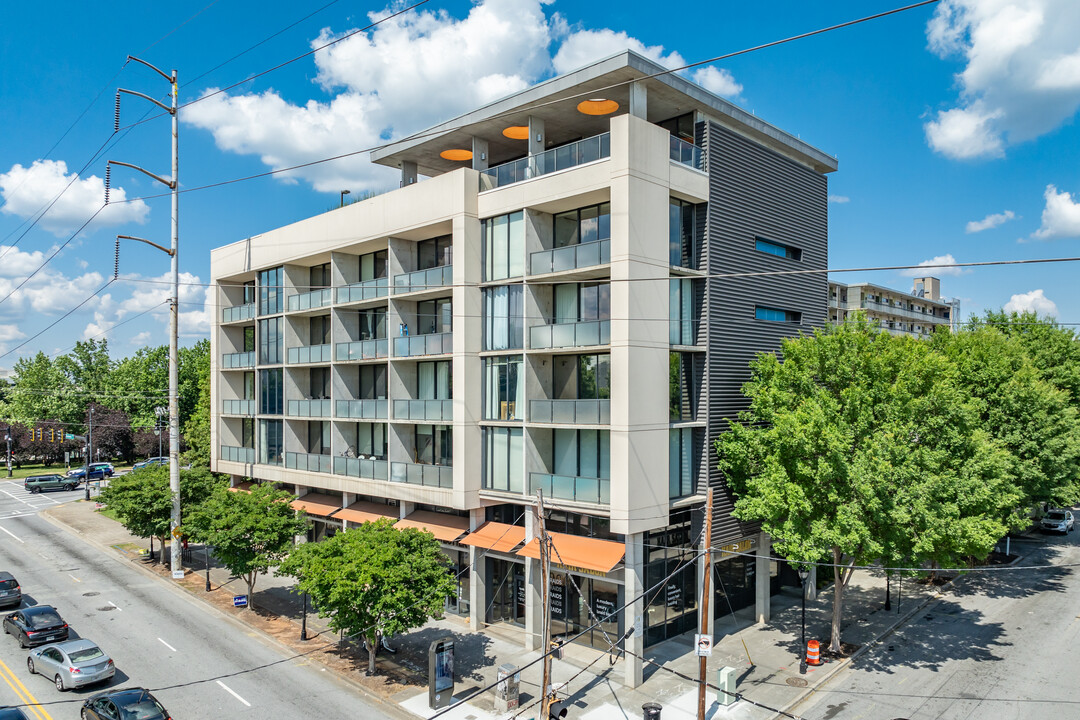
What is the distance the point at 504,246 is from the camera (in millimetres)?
25359

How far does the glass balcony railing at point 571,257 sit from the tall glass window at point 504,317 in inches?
43.8

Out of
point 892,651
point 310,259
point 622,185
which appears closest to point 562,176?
point 622,185

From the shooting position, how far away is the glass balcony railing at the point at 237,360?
38675 millimetres

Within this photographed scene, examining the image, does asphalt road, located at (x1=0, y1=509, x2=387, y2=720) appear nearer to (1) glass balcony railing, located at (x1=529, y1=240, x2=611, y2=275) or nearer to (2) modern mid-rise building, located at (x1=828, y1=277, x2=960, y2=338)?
(1) glass balcony railing, located at (x1=529, y1=240, x2=611, y2=275)

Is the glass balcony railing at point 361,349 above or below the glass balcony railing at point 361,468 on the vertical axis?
above

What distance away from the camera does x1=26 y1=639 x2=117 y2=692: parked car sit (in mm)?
19734

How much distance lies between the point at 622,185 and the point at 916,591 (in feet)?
80.9

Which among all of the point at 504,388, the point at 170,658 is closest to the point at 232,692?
the point at 170,658

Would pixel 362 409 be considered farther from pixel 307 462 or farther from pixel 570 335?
pixel 570 335

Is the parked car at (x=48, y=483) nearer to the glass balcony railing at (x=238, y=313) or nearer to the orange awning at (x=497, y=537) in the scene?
the glass balcony railing at (x=238, y=313)

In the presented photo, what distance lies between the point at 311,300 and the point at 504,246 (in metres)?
13.6

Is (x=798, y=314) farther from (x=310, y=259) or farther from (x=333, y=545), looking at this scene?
(x=310, y=259)

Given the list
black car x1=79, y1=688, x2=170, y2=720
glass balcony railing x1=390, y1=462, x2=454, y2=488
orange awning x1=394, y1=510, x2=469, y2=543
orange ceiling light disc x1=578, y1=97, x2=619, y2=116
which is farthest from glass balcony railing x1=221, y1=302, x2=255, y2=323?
black car x1=79, y1=688, x2=170, y2=720

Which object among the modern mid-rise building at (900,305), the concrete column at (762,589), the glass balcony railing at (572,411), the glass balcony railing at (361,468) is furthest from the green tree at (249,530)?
the modern mid-rise building at (900,305)
